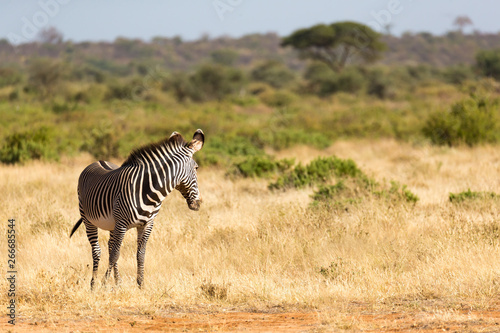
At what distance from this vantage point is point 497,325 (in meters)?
4.81

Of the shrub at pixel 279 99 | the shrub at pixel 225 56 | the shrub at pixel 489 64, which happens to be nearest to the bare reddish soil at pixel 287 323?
the shrub at pixel 279 99

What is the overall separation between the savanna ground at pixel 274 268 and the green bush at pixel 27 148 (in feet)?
15.0

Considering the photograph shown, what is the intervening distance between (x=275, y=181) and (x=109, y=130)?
21.9ft

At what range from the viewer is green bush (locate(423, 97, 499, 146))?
17.6 meters

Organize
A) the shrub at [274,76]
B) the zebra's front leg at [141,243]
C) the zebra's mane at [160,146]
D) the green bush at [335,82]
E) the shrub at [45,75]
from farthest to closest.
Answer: the shrub at [274,76] → the green bush at [335,82] → the shrub at [45,75] → the zebra's front leg at [141,243] → the zebra's mane at [160,146]

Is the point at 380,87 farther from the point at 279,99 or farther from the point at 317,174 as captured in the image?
the point at 317,174

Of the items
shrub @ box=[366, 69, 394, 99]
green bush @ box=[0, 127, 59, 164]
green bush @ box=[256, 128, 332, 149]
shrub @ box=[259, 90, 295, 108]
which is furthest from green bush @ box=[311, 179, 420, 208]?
shrub @ box=[366, 69, 394, 99]

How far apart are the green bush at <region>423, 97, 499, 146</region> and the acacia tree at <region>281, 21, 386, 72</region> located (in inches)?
1403

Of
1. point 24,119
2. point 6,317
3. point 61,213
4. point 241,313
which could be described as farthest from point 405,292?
point 24,119

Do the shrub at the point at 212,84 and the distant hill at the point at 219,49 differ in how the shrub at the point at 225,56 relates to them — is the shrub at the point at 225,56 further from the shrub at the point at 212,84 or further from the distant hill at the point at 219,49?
the shrub at the point at 212,84

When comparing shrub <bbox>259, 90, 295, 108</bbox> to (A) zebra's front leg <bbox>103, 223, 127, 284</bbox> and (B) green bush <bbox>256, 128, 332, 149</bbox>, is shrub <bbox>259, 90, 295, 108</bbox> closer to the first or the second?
(B) green bush <bbox>256, 128, 332, 149</bbox>

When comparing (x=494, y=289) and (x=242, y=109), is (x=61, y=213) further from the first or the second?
(x=242, y=109)

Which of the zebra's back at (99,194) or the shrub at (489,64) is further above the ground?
the shrub at (489,64)

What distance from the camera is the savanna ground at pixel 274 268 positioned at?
5223mm
